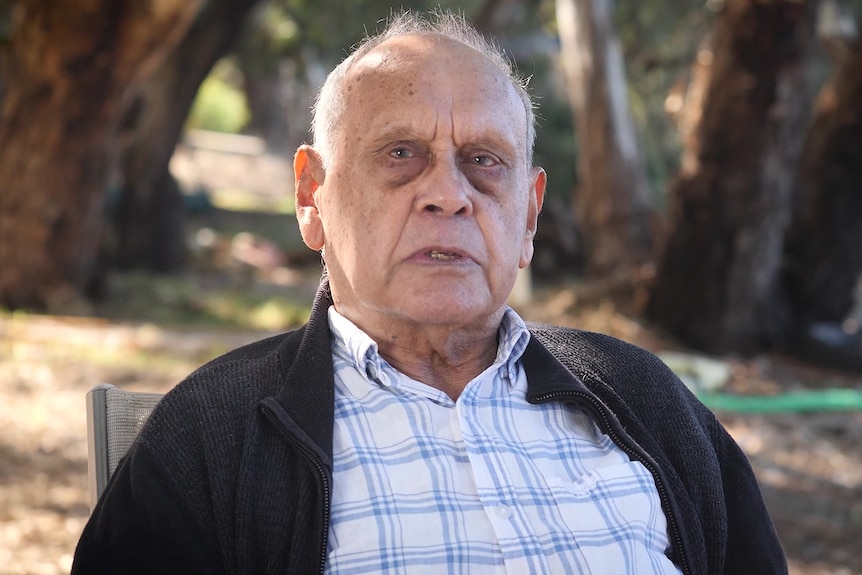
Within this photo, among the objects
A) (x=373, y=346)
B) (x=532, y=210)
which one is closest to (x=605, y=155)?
(x=532, y=210)

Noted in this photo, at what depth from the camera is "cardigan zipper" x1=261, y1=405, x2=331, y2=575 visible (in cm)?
172

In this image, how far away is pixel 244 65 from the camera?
59.8 feet

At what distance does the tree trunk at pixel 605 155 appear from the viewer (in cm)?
1131

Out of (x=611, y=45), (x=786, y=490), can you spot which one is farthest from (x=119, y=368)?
(x=611, y=45)

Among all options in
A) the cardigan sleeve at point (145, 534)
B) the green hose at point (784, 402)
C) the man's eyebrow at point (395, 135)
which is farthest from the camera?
the green hose at point (784, 402)

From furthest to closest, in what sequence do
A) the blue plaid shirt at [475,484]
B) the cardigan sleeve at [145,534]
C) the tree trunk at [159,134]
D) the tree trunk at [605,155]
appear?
the tree trunk at [159,134], the tree trunk at [605,155], the blue plaid shirt at [475,484], the cardigan sleeve at [145,534]

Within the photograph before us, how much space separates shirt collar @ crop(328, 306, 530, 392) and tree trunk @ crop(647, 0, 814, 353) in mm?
5554

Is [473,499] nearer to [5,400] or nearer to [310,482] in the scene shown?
[310,482]

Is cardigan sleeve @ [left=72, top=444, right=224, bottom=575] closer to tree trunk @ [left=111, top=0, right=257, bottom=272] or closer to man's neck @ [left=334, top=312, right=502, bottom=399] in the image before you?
man's neck @ [left=334, top=312, right=502, bottom=399]

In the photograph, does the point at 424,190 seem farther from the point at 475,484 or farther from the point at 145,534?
the point at 145,534

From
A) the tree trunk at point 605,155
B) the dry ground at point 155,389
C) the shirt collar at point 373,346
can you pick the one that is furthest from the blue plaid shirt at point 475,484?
the tree trunk at point 605,155

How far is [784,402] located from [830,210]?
2.09m

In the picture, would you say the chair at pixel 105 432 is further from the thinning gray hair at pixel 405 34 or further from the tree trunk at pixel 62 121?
the tree trunk at pixel 62 121

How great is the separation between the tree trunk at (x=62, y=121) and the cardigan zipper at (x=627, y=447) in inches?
262
